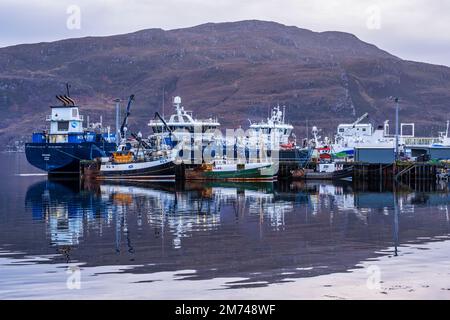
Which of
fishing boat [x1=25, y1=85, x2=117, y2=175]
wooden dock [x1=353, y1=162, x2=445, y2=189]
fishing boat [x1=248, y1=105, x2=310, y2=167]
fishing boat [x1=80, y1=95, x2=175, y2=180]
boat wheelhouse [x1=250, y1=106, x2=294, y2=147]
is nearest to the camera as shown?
fishing boat [x1=80, y1=95, x2=175, y2=180]

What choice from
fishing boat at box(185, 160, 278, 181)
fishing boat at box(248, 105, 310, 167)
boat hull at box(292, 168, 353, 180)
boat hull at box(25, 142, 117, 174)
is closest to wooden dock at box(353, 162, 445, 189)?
boat hull at box(292, 168, 353, 180)

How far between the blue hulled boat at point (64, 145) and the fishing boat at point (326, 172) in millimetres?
22118

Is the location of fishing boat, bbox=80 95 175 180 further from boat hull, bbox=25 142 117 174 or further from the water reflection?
the water reflection

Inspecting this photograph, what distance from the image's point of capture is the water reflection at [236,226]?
92.5 feet

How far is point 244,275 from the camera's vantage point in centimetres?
2533

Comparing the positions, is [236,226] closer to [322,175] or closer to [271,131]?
[322,175]

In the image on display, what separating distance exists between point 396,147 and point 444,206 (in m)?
35.3

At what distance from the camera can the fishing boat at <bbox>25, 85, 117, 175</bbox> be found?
289 feet

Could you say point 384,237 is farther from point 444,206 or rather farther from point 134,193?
point 134,193

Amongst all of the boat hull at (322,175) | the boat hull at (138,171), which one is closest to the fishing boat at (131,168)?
the boat hull at (138,171)

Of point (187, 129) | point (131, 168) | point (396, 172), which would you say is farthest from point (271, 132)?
point (131, 168)

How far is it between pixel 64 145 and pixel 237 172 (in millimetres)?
20564

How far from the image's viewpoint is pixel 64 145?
8762cm

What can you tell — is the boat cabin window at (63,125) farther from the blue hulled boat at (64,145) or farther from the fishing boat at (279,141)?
the fishing boat at (279,141)
